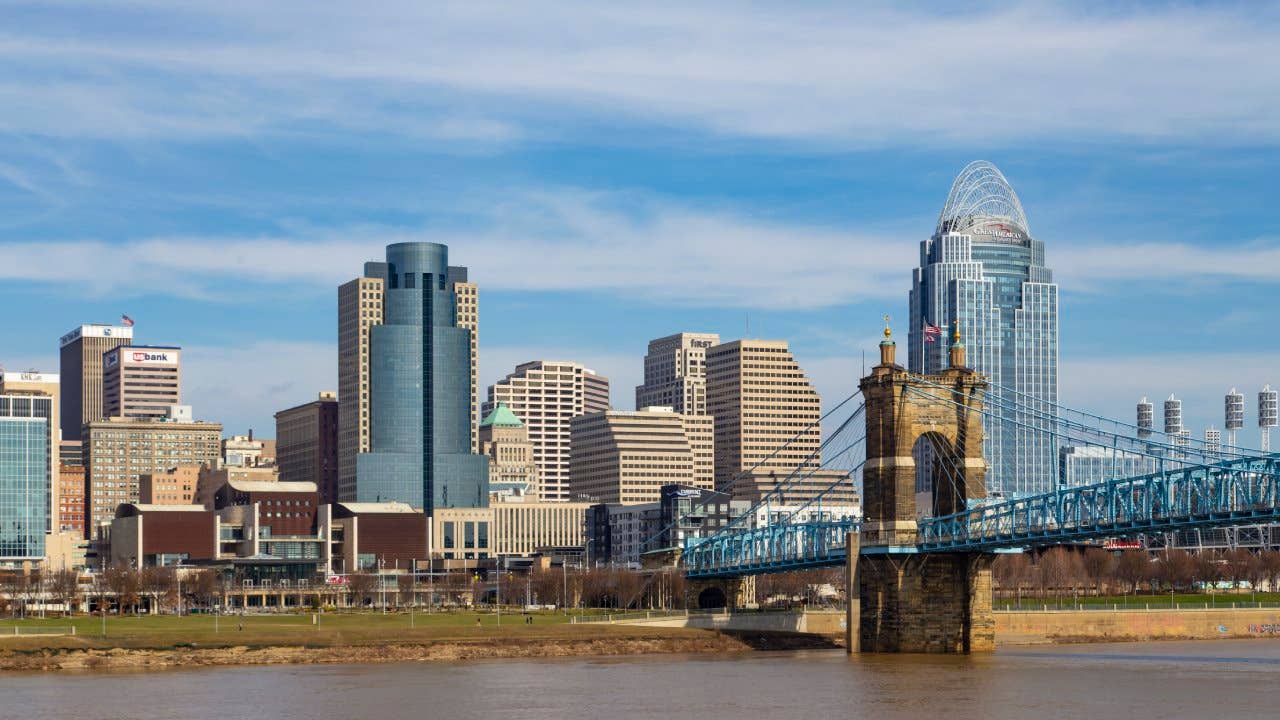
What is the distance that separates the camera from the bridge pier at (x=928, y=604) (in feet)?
438

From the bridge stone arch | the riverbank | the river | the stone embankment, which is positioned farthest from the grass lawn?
the bridge stone arch

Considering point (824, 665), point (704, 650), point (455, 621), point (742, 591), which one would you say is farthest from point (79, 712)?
point (742, 591)

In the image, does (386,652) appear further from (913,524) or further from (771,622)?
(913,524)

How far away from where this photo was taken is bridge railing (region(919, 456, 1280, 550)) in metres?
114

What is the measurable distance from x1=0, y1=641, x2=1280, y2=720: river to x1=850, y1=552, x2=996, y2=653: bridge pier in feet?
7.84

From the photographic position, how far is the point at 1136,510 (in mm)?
124812

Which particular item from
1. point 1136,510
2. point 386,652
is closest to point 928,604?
point 1136,510

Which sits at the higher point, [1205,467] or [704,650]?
[1205,467]

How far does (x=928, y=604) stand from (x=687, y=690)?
3355cm

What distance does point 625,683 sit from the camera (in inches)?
4385

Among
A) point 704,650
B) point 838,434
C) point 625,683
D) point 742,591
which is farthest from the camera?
point 742,591

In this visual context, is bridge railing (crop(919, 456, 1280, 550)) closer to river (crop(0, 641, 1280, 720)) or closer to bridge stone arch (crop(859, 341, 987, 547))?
bridge stone arch (crop(859, 341, 987, 547))

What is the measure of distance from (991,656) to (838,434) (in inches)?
1098

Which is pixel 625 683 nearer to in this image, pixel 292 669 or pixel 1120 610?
pixel 292 669
